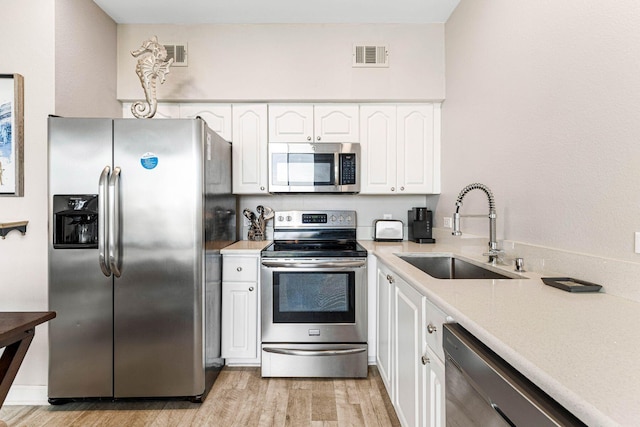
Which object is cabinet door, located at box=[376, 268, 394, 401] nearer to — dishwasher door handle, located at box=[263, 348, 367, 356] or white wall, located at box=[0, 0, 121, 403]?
dishwasher door handle, located at box=[263, 348, 367, 356]

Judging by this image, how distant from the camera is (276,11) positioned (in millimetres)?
2557

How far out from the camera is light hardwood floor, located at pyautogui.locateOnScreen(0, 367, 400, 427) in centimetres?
187

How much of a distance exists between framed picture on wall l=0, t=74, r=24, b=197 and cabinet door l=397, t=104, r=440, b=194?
257 cm

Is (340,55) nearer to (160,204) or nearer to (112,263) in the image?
(160,204)

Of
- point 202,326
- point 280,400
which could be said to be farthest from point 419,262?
point 202,326

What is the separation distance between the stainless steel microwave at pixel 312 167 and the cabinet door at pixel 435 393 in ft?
5.43

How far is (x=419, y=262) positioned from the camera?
7.00 feet

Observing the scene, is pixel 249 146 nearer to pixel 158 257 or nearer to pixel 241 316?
pixel 158 257

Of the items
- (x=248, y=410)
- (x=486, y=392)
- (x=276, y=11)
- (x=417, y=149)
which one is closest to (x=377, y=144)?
(x=417, y=149)

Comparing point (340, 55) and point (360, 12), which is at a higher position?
point (360, 12)

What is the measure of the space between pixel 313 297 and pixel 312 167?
1.01 m

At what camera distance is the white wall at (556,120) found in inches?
45.0

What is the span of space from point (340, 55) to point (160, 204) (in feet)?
5.91

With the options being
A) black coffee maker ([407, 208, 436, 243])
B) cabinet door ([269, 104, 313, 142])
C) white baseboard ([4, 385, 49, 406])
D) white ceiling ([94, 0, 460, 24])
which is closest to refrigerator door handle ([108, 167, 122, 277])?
white baseboard ([4, 385, 49, 406])
